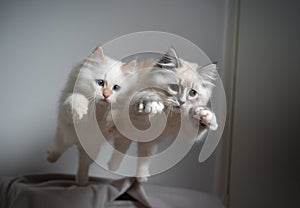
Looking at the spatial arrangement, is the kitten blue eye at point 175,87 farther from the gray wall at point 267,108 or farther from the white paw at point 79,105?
the gray wall at point 267,108

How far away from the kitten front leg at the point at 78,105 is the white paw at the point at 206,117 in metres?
0.26

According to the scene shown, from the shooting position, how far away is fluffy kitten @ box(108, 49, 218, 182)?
0.84 meters

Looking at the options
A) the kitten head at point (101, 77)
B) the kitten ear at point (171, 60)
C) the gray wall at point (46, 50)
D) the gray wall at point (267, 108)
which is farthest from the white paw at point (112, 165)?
the gray wall at point (267, 108)

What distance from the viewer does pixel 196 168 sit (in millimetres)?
1601

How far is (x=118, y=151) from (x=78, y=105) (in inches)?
9.6

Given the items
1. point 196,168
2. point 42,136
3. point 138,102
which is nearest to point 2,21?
point 42,136

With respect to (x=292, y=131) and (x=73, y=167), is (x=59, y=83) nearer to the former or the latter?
(x=73, y=167)

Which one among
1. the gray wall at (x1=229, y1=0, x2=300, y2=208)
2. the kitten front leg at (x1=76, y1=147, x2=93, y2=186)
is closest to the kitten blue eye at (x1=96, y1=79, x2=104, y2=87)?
the kitten front leg at (x1=76, y1=147, x2=93, y2=186)

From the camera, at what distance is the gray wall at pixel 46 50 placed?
57.3 inches

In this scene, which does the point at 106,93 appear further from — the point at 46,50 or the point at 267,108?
the point at 267,108

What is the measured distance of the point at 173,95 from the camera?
0.89 metres

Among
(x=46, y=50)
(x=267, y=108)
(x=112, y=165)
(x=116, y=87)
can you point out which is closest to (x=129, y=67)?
(x=116, y=87)

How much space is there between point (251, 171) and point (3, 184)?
97 centimetres

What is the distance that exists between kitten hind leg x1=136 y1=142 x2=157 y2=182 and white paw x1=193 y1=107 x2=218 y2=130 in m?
0.20
